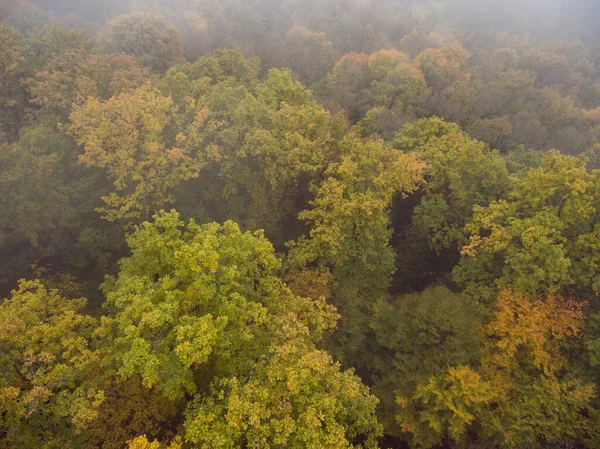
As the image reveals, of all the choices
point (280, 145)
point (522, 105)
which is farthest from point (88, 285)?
point (522, 105)

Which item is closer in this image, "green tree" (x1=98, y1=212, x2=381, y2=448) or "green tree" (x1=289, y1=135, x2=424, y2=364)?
"green tree" (x1=98, y1=212, x2=381, y2=448)

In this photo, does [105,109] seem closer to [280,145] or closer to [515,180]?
[280,145]

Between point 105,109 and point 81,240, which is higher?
point 105,109

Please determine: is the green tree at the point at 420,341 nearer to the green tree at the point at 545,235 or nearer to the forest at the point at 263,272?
the forest at the point at 263,272

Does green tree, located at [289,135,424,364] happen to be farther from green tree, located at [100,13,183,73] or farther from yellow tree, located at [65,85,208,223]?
green tree, located at [100,13,183,73]

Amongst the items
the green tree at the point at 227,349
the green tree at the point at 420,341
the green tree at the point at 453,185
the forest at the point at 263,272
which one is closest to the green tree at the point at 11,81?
the forest at the point at 263,272

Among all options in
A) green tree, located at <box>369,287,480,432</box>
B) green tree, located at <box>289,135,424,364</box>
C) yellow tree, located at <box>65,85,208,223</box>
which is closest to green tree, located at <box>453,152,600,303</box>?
green tree, located at <box>369,287,480,432</box>

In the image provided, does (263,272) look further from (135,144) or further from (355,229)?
(135,144)

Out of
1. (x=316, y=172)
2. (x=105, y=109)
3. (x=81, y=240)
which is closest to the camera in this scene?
(x=105, y=109)
